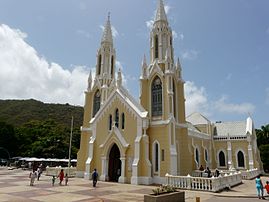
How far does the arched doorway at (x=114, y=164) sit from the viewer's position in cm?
2617

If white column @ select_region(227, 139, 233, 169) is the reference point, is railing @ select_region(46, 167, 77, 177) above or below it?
below

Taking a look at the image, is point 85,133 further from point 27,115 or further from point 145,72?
point 27,115

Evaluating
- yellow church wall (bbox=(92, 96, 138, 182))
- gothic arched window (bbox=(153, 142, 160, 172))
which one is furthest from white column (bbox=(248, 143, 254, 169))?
yellow church wall (bbox=(92, 96, 138, 182))

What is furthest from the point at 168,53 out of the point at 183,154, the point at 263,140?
the point at 263,140

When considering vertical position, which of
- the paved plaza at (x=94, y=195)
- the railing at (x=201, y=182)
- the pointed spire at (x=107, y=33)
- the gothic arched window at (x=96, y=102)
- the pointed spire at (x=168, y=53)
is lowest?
the paved plaza at (x=94, y=195)

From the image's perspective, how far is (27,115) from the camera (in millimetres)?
101062

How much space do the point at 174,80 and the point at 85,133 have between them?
1366 cm

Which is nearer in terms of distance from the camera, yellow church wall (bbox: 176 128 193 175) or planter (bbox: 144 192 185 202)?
planter (bbox: 144 192 185 202)

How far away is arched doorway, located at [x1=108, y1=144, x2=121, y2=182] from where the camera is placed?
2617cm

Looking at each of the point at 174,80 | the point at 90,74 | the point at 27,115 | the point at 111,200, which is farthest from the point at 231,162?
the point at 27,115

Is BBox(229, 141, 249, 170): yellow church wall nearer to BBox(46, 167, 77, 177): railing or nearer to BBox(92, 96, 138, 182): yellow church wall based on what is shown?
BBox(92, 96, 138, 182): yellow church wall

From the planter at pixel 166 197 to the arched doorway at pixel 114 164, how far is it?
47.4 feet

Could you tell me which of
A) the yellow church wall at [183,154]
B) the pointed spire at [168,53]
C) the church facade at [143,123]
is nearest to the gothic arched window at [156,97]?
the church facade at [143,123]

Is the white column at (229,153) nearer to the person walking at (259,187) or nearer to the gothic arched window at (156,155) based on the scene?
the gothic arched window at (156,155)
